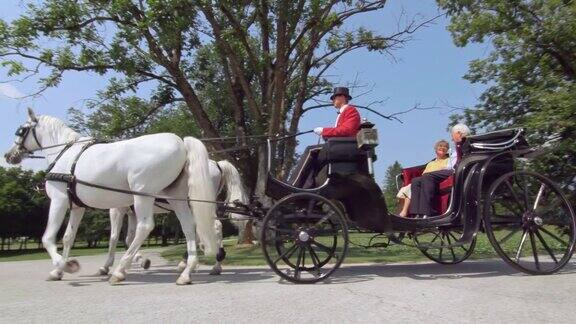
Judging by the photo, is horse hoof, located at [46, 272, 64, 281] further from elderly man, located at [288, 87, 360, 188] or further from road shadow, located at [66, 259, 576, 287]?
elderly man, located at [288, 87, 360, 188]

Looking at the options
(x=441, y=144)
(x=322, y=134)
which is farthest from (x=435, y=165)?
(x=322, y=134)

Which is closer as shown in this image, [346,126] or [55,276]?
[346,126]

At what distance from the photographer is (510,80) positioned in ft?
50.0

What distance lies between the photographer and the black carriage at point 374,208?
6.82 metres

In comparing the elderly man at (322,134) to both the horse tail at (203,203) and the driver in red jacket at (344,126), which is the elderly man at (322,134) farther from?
the horse tail at (203,203)

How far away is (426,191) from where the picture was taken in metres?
7.61

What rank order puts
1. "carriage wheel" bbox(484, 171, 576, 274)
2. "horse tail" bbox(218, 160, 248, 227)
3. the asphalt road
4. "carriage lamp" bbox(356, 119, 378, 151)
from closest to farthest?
the asphalt road, "carriage lamp" bbox(356, 119, 378, 151), "carriage wheel" bbox(484, 171, 576, 274), "horse tail" bbox(218, 160, 248, 227)

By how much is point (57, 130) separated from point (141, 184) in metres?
2.00

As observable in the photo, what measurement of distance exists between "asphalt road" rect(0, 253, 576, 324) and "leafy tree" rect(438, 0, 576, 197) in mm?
5818

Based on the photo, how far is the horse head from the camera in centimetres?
830

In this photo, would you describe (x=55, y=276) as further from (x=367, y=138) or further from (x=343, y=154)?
(x=367, y=138)

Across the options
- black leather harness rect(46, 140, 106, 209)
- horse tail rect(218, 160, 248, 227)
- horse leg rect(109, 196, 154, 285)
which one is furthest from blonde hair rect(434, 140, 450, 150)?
black leather harness rect(46, 140, 106, 209)

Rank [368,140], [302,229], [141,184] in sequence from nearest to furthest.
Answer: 1. [368,140]
2. [302,229]
3. [141,184]

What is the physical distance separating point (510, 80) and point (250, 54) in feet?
24.6
